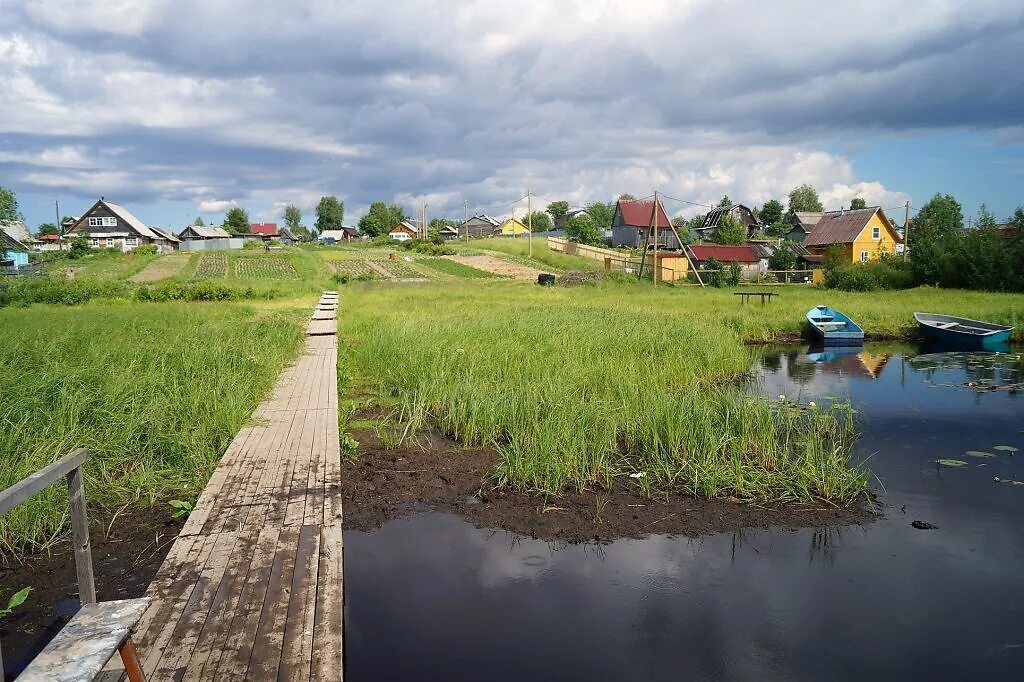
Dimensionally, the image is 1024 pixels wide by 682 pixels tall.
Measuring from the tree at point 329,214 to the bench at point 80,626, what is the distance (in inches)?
5216

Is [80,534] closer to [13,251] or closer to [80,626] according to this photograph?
[80,626]

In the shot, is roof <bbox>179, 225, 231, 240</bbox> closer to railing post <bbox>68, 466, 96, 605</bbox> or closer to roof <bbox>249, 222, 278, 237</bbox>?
roof <bbox>249, 222, 278, 237</bbox>

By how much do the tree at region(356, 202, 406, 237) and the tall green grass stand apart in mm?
102051

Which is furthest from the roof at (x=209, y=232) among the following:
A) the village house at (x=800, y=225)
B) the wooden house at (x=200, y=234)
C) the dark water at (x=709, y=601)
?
the dark water at (x=709, y=601)

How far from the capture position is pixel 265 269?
174ft

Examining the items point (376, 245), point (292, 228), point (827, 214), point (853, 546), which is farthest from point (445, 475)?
point (292, 228)

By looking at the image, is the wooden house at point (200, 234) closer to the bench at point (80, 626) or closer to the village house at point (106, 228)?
the village house at point (106, 228)

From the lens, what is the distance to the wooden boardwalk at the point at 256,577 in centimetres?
381

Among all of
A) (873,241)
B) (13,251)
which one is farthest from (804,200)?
(13,251)

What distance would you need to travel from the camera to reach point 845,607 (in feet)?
19.0

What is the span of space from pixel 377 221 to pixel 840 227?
79.9 m

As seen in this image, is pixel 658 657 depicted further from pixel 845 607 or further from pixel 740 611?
pixel 845 607

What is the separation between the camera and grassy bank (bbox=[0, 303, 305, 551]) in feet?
22.6

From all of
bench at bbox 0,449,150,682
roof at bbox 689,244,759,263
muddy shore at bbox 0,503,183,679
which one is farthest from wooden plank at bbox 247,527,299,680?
roof at bbox 689,244,759,263
